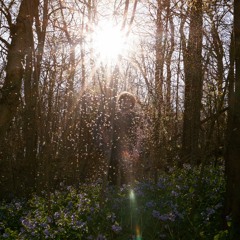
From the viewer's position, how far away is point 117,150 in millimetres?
11109

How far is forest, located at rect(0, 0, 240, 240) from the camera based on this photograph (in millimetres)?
5543

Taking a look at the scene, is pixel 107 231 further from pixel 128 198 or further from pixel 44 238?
pixel 128 198

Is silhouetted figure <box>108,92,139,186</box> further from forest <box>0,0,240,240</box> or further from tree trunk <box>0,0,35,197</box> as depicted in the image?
tree trunk <box>0,0,35,197</box>

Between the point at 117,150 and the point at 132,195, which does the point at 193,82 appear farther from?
the point at 132,195

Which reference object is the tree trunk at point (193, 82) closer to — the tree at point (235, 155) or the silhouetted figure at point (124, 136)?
the silhouetted figure at point (124, 136)

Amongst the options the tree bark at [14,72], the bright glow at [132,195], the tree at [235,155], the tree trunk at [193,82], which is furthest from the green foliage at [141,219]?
the tree bark at [14,72]

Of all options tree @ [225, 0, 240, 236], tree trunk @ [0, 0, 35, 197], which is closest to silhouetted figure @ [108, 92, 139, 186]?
tree trunk @ [0, 0, 35, 197]

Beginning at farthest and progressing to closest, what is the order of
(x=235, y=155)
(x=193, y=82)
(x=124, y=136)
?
(x=193, y=82) → (x=124, y=136) → (x=235, y=155)

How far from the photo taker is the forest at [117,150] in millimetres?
5543

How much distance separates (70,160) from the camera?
12.5 meters

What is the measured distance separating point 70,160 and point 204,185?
5.81 meters

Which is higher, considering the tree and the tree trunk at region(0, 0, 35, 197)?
the tree trunk at region(0, 0, 35, 197)

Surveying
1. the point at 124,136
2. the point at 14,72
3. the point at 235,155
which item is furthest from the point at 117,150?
the point at 235,155

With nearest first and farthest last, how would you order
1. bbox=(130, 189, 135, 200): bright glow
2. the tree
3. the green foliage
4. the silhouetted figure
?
the tree
the green foliage
bbox=(130, 189, 135, 200): bright glow
the silhouetted figure
